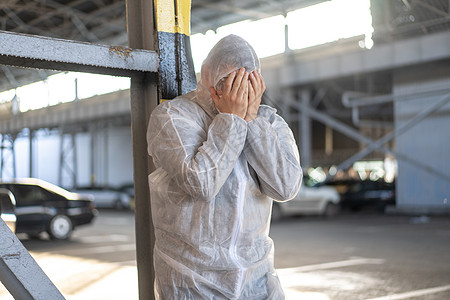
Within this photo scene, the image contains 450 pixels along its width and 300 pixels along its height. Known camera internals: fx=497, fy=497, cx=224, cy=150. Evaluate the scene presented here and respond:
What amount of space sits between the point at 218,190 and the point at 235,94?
1.17ft

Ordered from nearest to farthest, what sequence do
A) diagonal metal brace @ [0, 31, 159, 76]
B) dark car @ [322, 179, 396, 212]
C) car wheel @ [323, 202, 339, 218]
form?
1. diagonal metal brace @ [0, 31, 159, 76]
2. car wheel @ [323, 202, 339, 218]
3. dark car @ [322, 179, 396, 212]

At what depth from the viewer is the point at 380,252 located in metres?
9.21

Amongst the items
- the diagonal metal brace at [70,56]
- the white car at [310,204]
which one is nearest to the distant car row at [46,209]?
the white car at [310,204]

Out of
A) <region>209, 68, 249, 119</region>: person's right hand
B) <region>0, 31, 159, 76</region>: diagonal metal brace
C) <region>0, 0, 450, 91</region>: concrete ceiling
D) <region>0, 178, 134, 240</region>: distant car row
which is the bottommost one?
<region>0, 178, 134, 240</region>: distant car row

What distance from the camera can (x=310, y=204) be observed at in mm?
16500

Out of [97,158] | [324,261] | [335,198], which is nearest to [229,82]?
[324,261]

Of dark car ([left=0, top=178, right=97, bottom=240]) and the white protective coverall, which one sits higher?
the white protective coverall

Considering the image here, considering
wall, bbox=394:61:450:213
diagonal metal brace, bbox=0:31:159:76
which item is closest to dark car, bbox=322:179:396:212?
wall, bbox=394:61:450:213

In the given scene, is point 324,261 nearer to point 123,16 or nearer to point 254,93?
point 254,93

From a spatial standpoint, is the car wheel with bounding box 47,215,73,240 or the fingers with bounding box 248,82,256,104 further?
the car wheel with bounding box 47,215,73,240

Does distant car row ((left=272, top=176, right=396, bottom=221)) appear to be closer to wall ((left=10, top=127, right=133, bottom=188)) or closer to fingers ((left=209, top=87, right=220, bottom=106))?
fingers ((left=209, top=87, right=220, bottom=106))

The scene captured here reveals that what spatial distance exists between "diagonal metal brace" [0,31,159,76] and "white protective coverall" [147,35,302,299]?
40 cm

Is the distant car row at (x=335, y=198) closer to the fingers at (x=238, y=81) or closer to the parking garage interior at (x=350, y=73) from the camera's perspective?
the parking garage interior at (x=350, y=73)

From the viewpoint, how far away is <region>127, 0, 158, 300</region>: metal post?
2.40 meters
